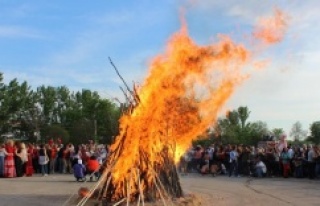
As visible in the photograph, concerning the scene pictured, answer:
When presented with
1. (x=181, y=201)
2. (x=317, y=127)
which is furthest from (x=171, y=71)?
(x=317, y=127)

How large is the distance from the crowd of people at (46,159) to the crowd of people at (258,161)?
4.85m

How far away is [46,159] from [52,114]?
60.1 meters

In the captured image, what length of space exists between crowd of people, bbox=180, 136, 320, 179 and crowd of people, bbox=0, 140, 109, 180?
15.9 ft

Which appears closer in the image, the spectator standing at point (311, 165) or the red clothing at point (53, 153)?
the spectator standing at point (311, 165)

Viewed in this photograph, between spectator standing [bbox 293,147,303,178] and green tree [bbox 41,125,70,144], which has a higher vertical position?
green tree [bbox 41,125,70,144]

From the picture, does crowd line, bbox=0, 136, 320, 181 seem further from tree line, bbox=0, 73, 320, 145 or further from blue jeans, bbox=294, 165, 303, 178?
tree line, bbox=0, 73, 320, 145

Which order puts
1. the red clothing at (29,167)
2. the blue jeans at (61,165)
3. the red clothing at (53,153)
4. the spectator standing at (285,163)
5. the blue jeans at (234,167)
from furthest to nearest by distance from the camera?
the blue jeans at (61,165), the red clothing at (53,153), the blue jeans at (234,167), the red clothing at (29,167), the spectator standing at (285,163)

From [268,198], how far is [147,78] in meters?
4.67

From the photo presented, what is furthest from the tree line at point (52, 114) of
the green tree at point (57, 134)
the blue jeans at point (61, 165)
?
the blue jeans at point (61, 165)

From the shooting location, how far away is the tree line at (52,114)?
6438cm

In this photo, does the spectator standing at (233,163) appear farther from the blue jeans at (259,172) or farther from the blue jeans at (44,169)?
the blue jeans at (44,169)

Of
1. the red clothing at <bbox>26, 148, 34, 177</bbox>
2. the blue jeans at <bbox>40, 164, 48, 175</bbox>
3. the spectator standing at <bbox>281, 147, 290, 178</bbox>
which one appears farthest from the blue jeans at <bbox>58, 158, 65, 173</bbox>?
the spectator standing at <bbox>281, 147, 290, 178</bbox>

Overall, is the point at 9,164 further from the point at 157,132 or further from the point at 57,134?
the point at 57,134

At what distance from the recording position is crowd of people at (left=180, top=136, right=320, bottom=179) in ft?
70.6
